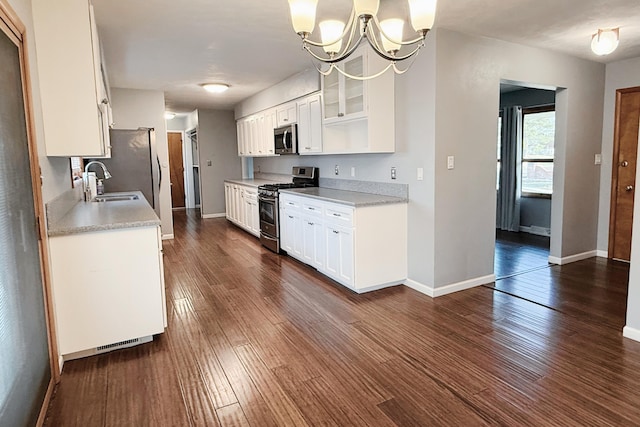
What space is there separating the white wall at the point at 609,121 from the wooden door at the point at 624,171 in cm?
5

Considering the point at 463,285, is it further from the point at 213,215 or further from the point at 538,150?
the point at 213,215

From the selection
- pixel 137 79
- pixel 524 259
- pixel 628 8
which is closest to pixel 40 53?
pixel 137 79

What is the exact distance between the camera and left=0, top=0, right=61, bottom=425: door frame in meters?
2.00

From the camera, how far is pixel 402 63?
3760 millimetres

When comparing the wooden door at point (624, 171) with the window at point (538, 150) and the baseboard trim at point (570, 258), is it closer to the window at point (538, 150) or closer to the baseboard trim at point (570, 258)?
the baseboard trim at point (570, 258)

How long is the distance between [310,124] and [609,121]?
12.0 ft

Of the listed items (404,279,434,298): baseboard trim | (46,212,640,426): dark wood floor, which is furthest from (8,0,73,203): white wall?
(404,279,434,298): baseboard trim

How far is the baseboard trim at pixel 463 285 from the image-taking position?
12.0ft

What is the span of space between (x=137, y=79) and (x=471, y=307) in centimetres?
514

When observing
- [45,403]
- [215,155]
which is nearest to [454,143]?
[45,403]

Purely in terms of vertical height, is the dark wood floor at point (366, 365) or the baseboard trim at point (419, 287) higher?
the baseboard trim at point (419, 287)

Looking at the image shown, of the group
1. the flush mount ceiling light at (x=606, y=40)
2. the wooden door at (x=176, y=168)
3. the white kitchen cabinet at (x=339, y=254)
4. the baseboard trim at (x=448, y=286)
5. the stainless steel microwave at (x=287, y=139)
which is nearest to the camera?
the flush mount ceiling light at (x=606, y=40)

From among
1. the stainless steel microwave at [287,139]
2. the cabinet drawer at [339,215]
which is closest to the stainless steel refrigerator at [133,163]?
the stainless steel microwave at [287,139]

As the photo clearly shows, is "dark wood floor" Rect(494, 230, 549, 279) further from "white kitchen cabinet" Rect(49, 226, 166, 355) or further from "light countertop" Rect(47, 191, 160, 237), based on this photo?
"light countertop" Rect(47, 191, 160, 237)
